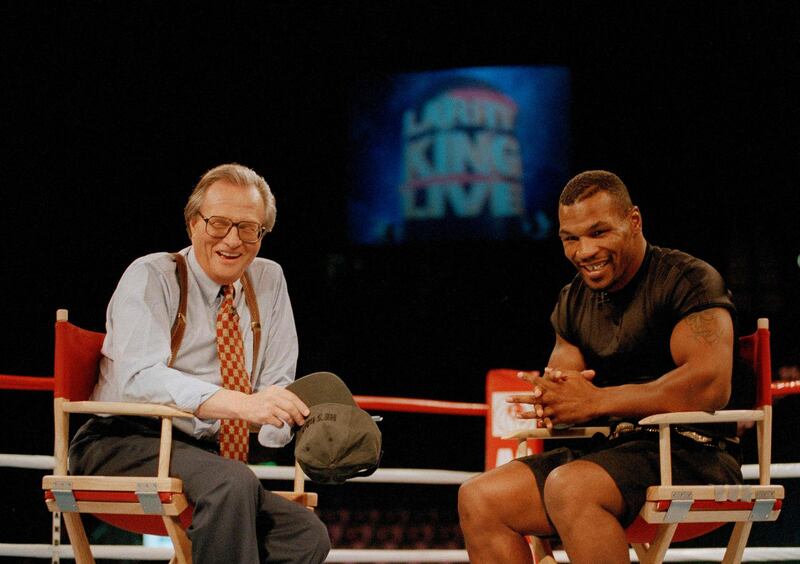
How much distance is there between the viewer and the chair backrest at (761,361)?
6.97ft

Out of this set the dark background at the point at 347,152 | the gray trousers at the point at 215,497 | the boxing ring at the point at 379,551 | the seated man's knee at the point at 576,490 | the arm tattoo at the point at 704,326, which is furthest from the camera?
the dark background at the point at 347,152

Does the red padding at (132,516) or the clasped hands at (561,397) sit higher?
the clasped hands at (561,397)

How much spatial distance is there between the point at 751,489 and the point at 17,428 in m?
8.40

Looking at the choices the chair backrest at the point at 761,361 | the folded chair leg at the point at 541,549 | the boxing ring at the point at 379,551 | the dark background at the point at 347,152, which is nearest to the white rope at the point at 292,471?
the boxing ring at the point at 379,551

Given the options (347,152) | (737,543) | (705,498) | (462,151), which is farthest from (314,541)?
(347,152)

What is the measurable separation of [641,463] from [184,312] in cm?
116

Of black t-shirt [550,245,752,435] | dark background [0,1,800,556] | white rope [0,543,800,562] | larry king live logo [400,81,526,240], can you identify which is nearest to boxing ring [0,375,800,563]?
white rope [0,543,800,562]

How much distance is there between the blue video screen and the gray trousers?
22.1 ft

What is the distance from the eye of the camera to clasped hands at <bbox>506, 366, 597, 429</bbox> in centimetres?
202

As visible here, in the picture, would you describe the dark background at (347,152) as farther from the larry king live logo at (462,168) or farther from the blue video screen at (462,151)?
the larry king live logo at (462,168)

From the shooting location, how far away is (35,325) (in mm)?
9008

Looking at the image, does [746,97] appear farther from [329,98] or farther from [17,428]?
[17,428]

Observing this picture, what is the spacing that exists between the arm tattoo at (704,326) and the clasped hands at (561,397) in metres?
0.27

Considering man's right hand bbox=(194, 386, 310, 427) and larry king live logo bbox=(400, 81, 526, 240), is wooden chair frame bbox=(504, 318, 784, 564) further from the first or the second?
larry king live logo bbox=(400, 81, 526, 240)
